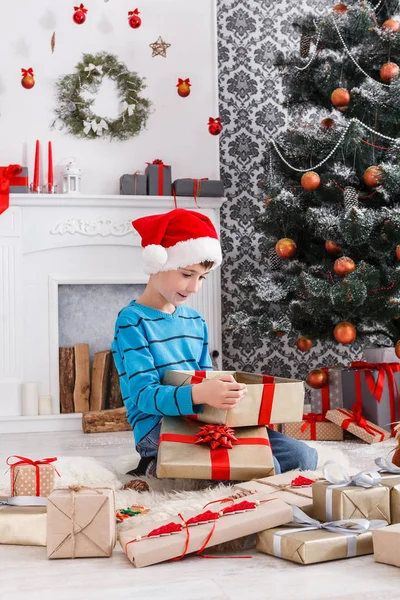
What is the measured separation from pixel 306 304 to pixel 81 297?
1.40m

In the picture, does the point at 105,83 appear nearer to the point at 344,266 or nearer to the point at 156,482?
the point at 344,266

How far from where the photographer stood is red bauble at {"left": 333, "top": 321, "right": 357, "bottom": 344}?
10.5 feet

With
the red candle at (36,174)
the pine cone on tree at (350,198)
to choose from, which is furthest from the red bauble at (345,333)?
the red candle at (36,174)

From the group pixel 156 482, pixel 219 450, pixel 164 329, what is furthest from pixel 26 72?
pixel 219 450

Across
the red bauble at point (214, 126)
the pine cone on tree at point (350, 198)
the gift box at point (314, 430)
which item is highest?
the red bauble at point (214, 126)

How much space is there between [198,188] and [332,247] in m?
0.96

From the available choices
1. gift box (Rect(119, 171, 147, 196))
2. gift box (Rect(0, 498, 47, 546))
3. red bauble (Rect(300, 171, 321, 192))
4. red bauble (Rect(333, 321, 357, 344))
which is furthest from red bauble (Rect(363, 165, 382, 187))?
gift box (Rect(0, 498, 47, 546))

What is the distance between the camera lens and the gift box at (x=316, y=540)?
54.2 inches

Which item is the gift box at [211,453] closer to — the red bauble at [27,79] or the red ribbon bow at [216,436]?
the red ribbon bow at [216,436]

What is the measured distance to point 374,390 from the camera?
10.6ft

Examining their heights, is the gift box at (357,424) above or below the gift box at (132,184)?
below

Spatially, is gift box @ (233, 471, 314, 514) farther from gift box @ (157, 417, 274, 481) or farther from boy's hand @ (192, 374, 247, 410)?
boy's hand @ (192, 374, 247, 410)

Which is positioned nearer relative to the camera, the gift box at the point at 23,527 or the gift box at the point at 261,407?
the gift box at the point at 23,527

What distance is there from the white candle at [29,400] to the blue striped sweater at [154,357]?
5.53ft
